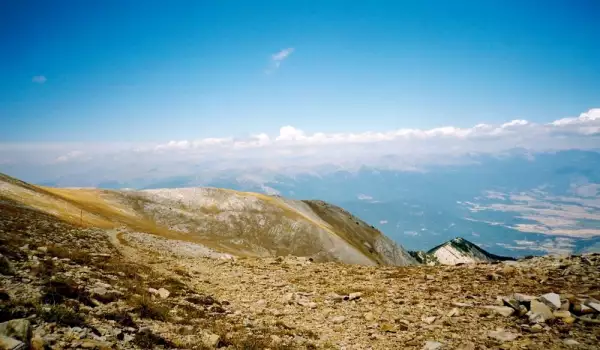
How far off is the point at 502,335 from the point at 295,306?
1023cm

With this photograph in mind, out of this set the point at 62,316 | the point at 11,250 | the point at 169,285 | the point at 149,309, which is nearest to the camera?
the point at 62,316

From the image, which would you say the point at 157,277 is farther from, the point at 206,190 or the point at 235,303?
the point at 206,190

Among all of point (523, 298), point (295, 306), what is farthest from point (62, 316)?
point (523, 298)

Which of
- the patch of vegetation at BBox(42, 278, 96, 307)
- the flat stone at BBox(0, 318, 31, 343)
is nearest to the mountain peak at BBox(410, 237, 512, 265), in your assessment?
the patch of vegetation at BBox(42, 278, 96, 307)

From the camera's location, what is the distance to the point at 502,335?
40.3 ft

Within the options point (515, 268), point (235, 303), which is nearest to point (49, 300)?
point (235, 303)

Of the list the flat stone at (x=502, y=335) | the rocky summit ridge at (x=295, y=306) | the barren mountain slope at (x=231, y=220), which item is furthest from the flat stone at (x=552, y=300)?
the barren mountain slope at (x=231, y=220)

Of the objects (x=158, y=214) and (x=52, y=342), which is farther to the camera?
(x=158, y=214)

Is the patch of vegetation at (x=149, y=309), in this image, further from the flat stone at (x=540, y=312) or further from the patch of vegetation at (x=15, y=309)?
the flat stone at (x=540, y=312)

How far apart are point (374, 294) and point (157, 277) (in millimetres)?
14831

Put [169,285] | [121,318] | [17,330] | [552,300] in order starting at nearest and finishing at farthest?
[17,330] < [121,318] < [552,300] < [169,285]

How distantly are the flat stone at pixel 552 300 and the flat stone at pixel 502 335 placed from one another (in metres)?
2.97

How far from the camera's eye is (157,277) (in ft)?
68.5

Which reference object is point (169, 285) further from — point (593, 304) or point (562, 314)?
point (593, 304)
